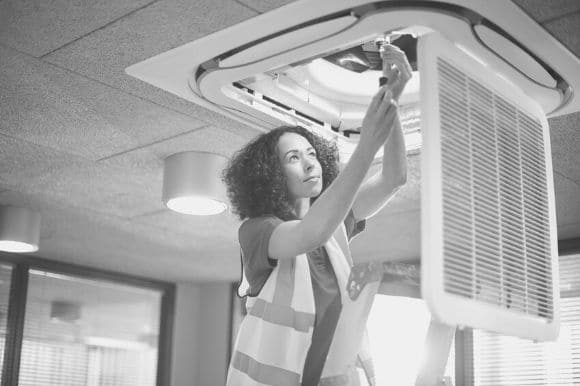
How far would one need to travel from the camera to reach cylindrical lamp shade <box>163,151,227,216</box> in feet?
11.6

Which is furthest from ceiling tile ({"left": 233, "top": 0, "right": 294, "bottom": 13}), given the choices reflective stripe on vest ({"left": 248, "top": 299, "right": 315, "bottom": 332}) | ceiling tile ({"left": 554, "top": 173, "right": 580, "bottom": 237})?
ceiling tile ({"left": 554, "top": 173, "right": 580, "bottom": 237})

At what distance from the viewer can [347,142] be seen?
3143mm

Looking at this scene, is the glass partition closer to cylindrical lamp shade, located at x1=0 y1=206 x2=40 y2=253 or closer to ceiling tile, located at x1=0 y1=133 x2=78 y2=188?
cylindrical lamp shade, located at x1=0 y1=206 x2=40 y2=253

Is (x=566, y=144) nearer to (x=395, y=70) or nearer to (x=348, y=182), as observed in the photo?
(x=395, y=70)

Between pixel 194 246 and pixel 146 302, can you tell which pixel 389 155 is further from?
pixel 146 302

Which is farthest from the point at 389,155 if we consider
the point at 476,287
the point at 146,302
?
the point at 146,302

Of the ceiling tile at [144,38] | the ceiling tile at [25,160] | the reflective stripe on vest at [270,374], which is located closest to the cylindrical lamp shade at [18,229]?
the ceiling tile at [25,160]

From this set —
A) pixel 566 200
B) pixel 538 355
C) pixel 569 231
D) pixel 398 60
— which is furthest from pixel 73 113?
pixel 538 355

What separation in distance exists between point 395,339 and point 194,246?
1407 mm

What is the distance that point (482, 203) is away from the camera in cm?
182

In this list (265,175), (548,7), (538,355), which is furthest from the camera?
(538,355)

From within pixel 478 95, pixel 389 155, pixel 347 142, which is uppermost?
pixel 347 142

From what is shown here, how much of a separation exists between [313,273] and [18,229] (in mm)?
3018

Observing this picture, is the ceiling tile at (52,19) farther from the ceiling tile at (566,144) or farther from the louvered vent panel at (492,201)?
the ceiling tile at (566,144)
